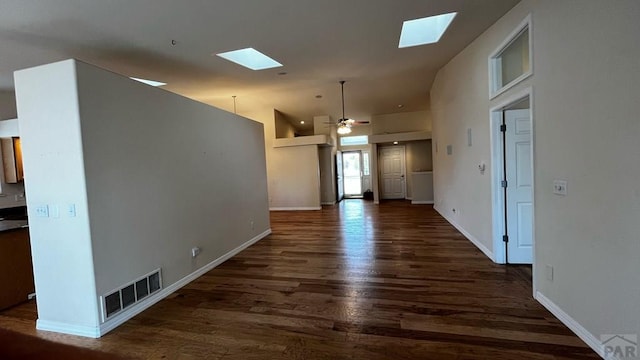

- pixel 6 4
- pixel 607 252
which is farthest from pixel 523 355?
pixel 6 4

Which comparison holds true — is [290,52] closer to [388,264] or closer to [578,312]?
[388,264]

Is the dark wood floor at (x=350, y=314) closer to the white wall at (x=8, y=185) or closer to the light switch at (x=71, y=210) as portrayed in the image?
the light switch at (x=71, y=210)

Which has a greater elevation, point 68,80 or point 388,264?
point 68,80

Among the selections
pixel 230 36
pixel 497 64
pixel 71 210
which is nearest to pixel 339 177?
pixel 497 64

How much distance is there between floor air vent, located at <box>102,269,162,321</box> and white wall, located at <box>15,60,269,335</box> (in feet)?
0.21

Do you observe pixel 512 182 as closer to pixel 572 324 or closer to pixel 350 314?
pixel 572 324

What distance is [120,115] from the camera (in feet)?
9.05

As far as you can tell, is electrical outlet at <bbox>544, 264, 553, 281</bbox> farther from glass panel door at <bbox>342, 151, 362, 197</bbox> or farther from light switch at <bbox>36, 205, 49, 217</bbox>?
glass panel door at <bbox>342, 151, 362, 197</bbox>

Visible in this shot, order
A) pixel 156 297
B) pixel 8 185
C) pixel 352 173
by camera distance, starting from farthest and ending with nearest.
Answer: pixel 352 173
pixel 8 185
pixel 156 297

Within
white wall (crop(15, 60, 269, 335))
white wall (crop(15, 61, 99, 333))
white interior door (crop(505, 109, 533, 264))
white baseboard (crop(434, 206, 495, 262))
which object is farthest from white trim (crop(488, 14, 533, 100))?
white wall (crop(15, 61, 99, 333))

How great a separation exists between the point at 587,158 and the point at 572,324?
134cm

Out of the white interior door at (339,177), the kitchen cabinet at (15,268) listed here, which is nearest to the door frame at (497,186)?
the kitchen cabinet at (15,268)

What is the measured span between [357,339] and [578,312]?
174 centimetres

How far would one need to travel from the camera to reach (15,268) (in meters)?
3.12
